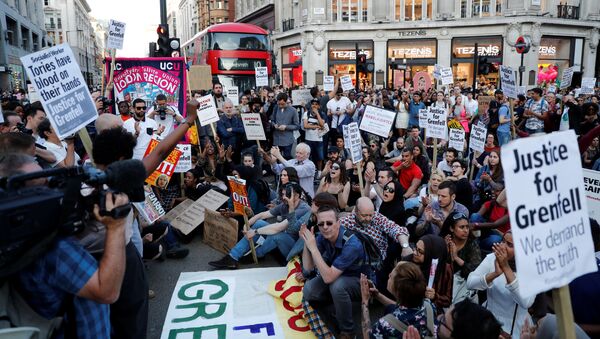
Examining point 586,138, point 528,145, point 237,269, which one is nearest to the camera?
point 528,145

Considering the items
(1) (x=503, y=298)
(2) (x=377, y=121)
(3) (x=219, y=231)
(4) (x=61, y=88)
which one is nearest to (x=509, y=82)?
(2) (x=377, y=121)

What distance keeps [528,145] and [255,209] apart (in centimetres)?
582

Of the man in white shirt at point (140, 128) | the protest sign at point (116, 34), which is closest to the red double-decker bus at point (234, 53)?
the protest sign at point (116, 34)

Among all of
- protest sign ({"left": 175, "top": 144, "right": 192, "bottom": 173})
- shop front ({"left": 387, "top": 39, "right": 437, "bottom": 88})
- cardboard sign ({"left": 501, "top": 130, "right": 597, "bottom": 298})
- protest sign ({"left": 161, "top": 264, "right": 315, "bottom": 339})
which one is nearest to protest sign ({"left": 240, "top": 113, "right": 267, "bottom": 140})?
protest sign ({"left": 175, "top": 144, "right": 192, "bottom": 173})

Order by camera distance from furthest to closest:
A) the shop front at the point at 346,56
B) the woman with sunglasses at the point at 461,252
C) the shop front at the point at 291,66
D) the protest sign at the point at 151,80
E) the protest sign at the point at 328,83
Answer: the shop front at the point at 291,66 < the shop front at the point at 346,56 < the protest sign at the point at 328,83 < the protest sign at the point at 151,80 < the woman with sunglasses at the point at 461,252

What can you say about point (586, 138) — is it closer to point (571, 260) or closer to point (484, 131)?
point (484, 131)

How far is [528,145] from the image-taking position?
2199mm

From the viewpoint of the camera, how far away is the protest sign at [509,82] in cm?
935

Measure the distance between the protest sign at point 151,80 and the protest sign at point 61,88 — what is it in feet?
19.5

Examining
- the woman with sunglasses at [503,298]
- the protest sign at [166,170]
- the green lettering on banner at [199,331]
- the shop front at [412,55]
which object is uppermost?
the shop front at [412,55]

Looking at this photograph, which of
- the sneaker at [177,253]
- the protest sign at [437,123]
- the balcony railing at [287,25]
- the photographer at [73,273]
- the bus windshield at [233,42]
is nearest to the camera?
the photographer at [73,273]

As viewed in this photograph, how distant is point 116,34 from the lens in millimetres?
8602

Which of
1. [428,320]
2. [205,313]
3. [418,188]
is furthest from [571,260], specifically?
[418,188]

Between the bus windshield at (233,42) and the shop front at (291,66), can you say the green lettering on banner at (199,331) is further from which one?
the shop front at (291,66)
